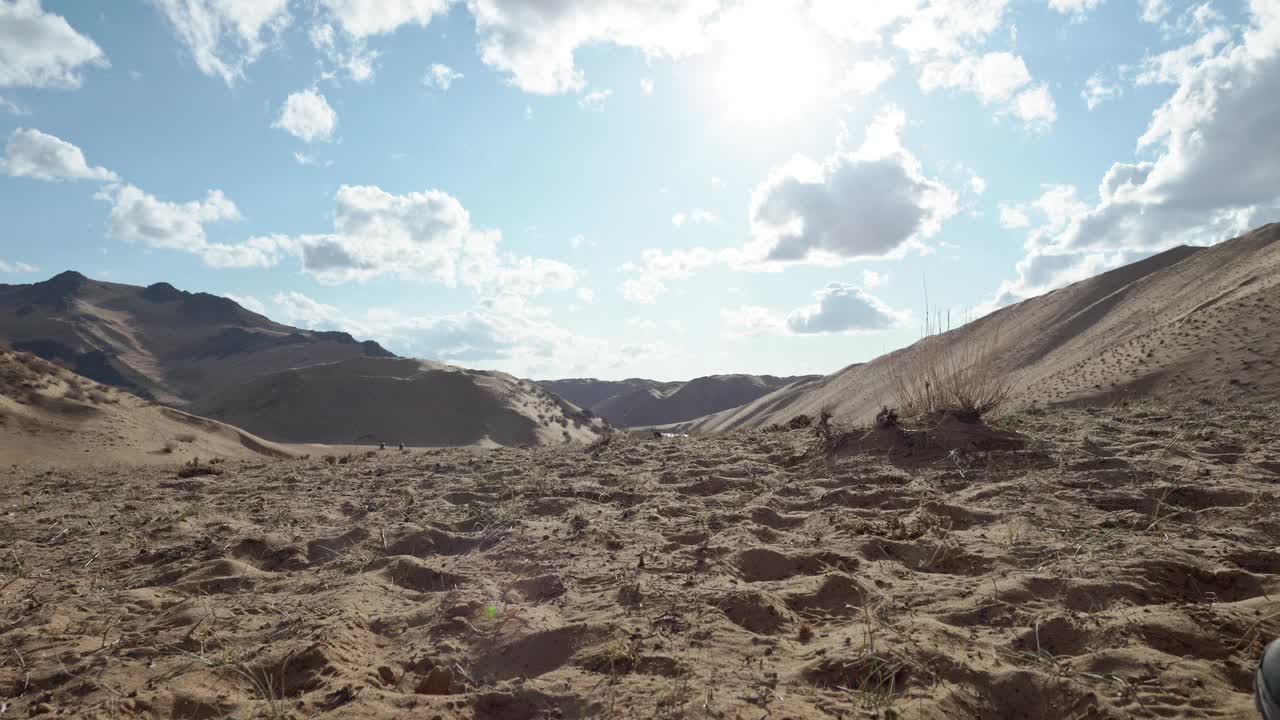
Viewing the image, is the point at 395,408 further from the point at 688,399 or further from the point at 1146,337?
the point at 688,399

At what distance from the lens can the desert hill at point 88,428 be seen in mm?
12922

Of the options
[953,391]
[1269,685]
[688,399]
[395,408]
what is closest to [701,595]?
[1269,685]

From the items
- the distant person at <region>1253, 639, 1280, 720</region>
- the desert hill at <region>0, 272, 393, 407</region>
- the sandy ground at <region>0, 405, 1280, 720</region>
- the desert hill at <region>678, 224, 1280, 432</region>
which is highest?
the desert hill at <region>0, 272, 393, 407</region>

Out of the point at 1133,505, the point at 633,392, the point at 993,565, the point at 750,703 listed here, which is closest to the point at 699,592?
the point at 750,703

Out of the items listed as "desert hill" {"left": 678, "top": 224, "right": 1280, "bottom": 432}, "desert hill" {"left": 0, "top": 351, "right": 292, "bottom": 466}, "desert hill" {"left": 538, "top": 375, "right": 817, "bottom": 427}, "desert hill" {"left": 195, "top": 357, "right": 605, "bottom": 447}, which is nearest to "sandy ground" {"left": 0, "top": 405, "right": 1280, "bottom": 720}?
"desert hill" {"left": 678, "top": 224, "right": 1280, "bottom": 432}

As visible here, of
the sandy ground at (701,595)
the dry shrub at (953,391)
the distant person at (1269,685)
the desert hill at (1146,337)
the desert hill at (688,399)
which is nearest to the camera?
the distant person at (1269,685)

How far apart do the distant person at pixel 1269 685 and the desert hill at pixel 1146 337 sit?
16.9 ft

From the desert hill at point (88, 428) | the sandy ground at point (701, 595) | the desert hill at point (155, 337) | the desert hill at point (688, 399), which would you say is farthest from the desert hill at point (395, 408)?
the desert hill at point (688, 399)

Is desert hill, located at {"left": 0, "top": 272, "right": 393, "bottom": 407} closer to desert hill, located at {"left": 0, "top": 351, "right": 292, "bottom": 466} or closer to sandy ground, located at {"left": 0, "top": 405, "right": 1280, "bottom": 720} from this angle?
desert hill, located at {"left": 0, "top": 351, "right": 292, "bottom": 466}

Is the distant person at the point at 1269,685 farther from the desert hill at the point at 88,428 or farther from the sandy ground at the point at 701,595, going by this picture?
the desert hill at the point at 88,428

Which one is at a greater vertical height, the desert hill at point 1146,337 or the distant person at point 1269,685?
the desert hill at point 1146,337

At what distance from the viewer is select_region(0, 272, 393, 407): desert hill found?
4750 centimetres

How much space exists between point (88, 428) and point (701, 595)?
667 inches

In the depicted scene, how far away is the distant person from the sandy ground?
45cm
